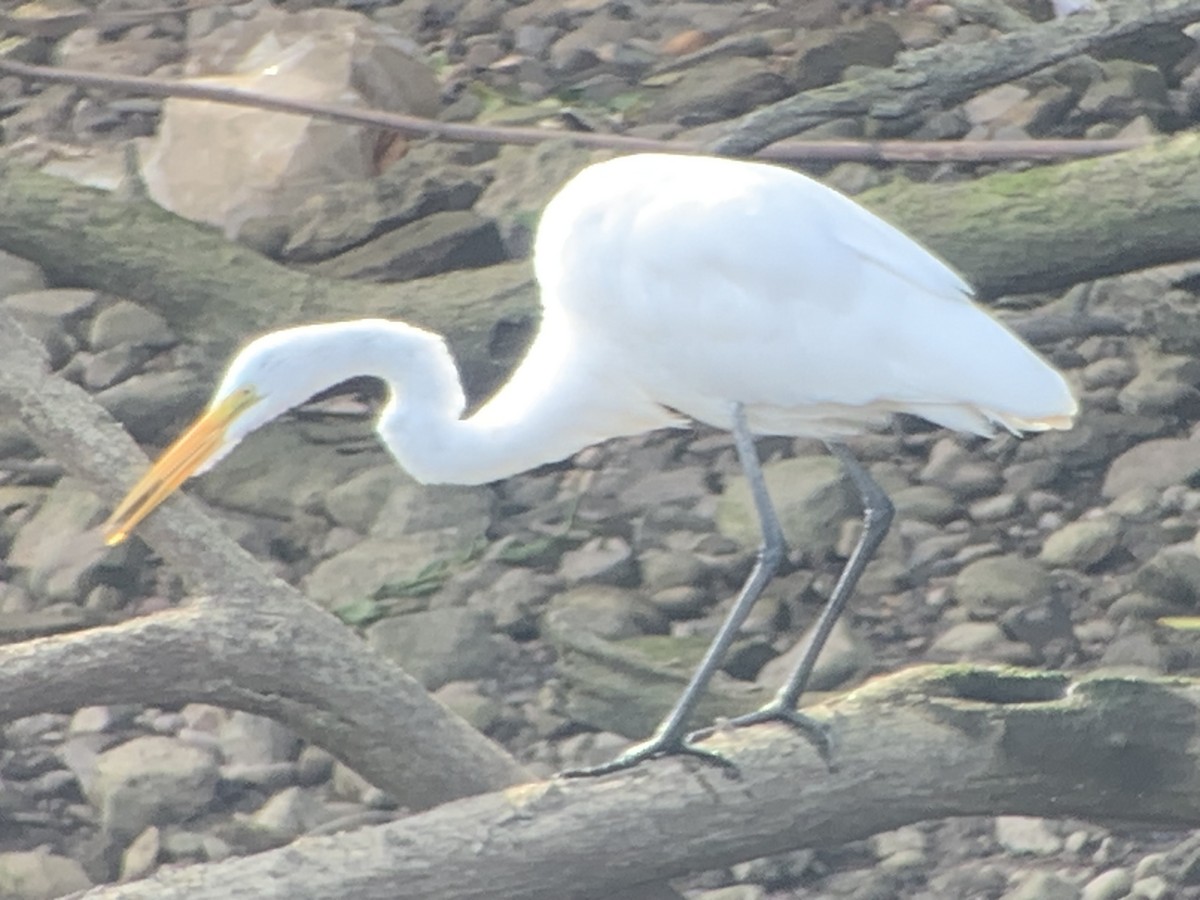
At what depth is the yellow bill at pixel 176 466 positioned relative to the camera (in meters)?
3.68

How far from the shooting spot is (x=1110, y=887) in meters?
4.21

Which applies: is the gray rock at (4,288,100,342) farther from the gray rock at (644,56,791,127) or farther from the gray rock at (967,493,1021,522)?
the gray rock at (967,493,1021,522)

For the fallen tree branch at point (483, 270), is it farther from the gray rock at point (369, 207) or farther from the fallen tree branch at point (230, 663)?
the fallen tree branch at point (230, 663)

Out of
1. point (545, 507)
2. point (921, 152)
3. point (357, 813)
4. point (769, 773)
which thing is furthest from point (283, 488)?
point (769, 773)

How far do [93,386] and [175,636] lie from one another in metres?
3.01

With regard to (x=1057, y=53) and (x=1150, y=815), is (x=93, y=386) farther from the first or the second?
(x=1150, y=815)

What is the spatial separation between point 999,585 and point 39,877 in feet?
7.39

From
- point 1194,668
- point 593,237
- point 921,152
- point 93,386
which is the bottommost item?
point 1194,668

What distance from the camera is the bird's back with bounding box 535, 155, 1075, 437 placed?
389 centimetres

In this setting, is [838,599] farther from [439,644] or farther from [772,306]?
[439,644]

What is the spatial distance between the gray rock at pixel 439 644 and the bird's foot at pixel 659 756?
4.68 ft

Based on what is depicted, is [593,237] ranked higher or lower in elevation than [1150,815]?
higher

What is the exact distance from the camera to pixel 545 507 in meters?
5.84

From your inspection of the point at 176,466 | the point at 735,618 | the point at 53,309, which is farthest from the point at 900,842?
the point at 53,309
